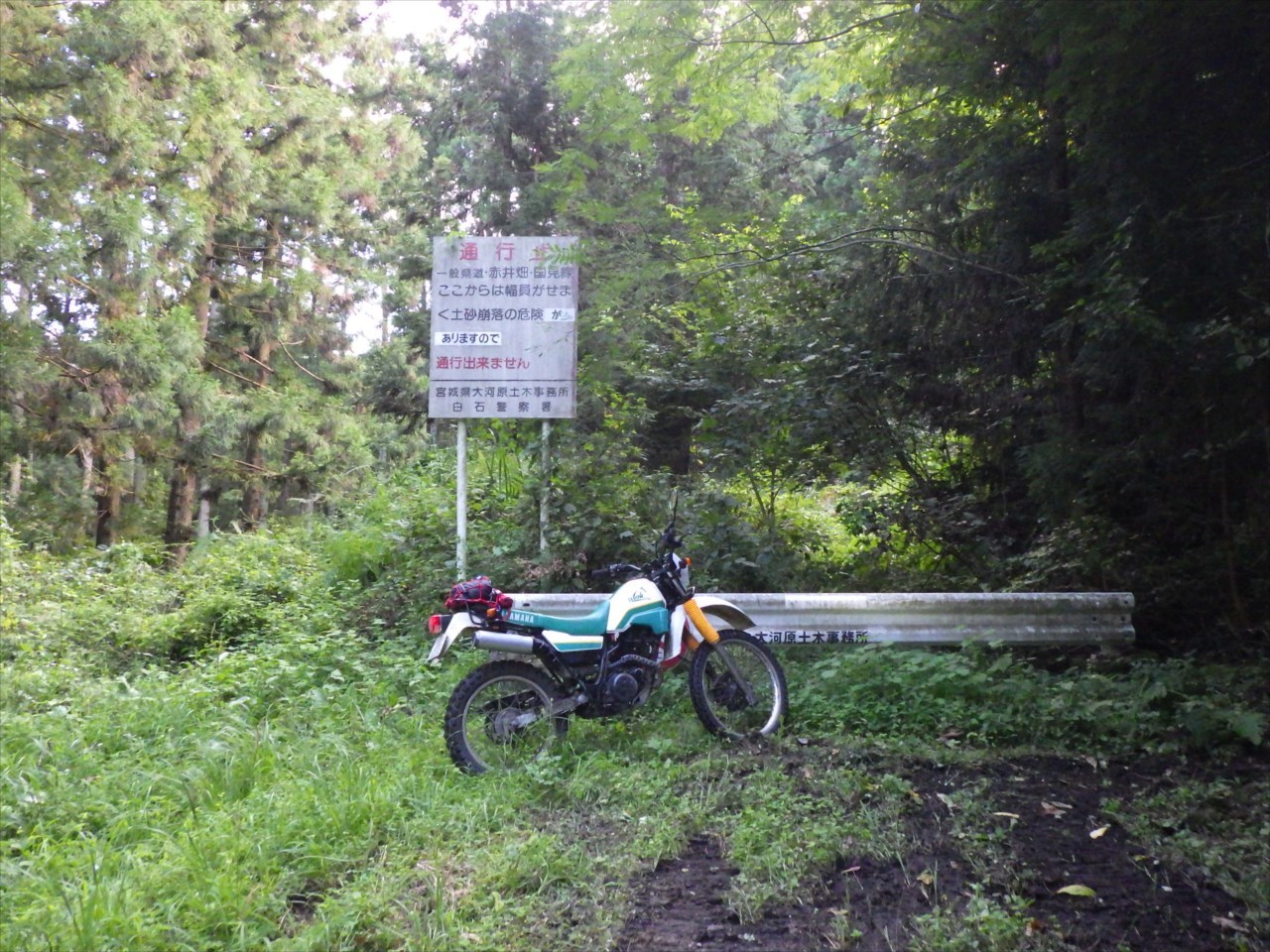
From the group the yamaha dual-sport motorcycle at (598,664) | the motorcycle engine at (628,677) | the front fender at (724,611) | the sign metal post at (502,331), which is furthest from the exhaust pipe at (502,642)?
the sign metal post at (502,331)

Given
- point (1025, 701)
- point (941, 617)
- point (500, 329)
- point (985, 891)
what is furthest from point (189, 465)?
point (985, 891)

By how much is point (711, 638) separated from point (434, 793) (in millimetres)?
1841

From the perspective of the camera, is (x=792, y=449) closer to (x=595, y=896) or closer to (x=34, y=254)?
(x=595, y=896)

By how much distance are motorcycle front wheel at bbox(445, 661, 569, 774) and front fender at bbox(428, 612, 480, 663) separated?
205 millimetres

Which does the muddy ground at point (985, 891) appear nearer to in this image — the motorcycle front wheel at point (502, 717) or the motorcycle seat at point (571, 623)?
the motorcycle front wheel at point (502, 717)

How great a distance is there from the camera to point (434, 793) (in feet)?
15.4

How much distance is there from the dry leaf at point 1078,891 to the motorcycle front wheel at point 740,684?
2184 mm

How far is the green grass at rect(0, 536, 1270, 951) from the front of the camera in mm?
3564

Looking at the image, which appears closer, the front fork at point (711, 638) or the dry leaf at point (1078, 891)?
the dry leaf at point (1078, 891)

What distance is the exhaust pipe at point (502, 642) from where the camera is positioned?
17.6 feet

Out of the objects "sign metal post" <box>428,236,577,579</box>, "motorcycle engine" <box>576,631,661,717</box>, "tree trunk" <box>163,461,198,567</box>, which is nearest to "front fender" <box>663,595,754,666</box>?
"motorcycle engine" <box>576,631,661,717</box>

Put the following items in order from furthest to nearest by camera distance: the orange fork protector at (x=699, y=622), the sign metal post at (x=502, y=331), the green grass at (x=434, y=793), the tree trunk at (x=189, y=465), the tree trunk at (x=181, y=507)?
the tree trunk at (x=181, y=507) < the tree trunk at (x=189, y=465) < the sign metal post at (x=502, y=331) < the orange fork protector at (x=699, y=622) < the green grass at (x=434, y=793)

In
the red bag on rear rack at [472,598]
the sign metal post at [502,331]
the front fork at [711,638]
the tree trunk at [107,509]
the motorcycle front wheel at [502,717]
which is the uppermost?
the sign metal post at [502,331]

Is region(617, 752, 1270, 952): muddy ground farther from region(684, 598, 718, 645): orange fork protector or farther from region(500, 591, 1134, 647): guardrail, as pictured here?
region(500, 591, 1134, 647): guardrail
